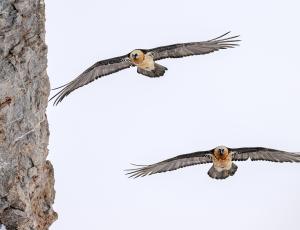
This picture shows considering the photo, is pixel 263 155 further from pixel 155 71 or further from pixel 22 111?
pixel 22 111

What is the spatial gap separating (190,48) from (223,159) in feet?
11.6

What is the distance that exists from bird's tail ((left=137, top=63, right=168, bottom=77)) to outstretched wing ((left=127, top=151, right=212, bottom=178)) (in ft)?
8.99

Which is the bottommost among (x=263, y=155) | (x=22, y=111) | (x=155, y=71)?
(x=22, y=111)

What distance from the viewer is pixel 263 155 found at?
23.9 metres

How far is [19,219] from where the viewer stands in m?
21.9

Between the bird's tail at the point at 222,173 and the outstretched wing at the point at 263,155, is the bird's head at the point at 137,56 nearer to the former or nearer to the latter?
the outstretched wing at the point at 263,155

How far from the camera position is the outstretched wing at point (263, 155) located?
77.1 feet

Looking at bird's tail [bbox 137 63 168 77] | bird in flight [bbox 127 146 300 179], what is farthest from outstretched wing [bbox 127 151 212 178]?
bird's tail [bbox 137 63 168 77]

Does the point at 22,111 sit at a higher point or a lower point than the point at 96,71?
lower

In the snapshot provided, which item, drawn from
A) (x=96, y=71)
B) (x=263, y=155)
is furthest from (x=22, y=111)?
(x=263, y=155)

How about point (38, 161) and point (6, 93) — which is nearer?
point (6, 93)

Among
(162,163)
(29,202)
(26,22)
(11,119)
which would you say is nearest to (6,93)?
(11,119)

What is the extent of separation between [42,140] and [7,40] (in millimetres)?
3811

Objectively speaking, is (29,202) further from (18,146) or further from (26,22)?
(26,22)
